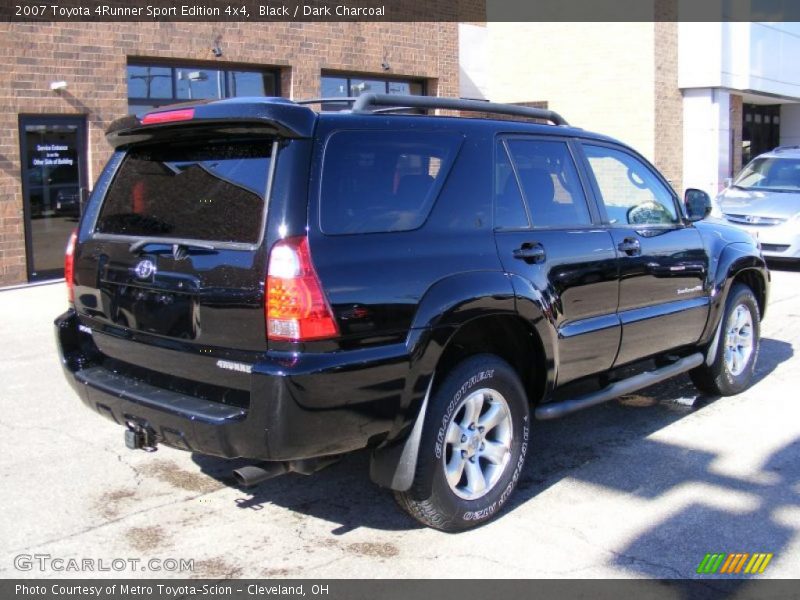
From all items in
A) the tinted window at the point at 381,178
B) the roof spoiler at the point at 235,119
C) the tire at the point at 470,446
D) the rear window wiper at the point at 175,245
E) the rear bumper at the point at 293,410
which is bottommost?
the tire at the point at 470,446

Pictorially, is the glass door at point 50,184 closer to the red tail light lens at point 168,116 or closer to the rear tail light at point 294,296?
the red tail light lens at point 168,116

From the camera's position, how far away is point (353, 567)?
3.93 meters

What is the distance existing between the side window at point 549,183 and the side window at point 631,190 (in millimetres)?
331

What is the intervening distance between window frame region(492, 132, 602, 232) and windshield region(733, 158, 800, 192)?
Result: 36.2 feet

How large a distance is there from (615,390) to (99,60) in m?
9.67

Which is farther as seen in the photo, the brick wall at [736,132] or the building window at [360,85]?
the brick wall at [736,132]

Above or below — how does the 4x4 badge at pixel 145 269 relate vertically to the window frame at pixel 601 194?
below

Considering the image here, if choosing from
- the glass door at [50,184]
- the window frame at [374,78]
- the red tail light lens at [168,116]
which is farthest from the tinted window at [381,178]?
the window frame at [374,78]

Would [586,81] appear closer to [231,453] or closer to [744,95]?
[744,95]

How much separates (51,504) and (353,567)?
178cm

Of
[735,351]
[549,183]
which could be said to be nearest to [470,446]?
Result: [549,183]

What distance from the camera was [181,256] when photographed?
3828 millimetres

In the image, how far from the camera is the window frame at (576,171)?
4559 mm

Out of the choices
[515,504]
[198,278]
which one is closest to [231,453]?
[198,278]
